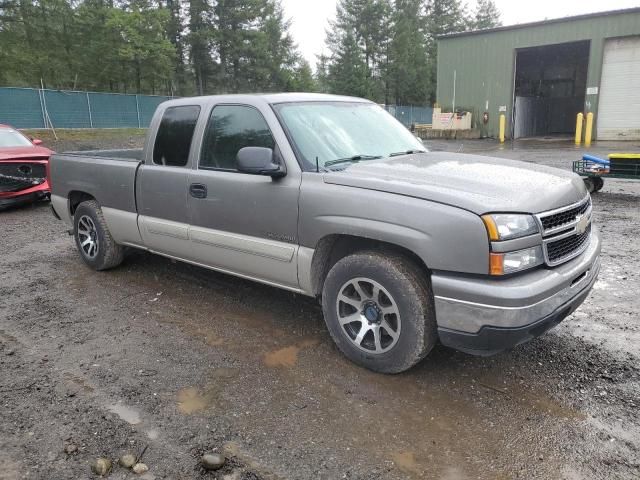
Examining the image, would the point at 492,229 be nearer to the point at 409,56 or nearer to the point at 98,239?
the point at 98,239

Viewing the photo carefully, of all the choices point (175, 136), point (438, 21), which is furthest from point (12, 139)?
point (438, 21)

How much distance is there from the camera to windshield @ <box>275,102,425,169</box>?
3.79 meters

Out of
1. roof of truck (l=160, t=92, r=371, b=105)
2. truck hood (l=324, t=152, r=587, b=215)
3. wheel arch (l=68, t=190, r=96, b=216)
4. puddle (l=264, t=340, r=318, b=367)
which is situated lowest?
puddle (l=264, t=340, r=318, b=367)

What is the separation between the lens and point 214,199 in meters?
4.16

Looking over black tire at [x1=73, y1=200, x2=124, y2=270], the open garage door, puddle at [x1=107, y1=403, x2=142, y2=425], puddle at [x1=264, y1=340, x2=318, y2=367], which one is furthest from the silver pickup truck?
the open garage door

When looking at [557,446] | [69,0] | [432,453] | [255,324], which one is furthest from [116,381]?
[69,0]

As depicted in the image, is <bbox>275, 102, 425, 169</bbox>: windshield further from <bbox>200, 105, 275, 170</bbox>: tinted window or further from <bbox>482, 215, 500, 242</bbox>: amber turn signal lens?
<bbox>482, 215, 500, 242</bbox>: amber turn signal lens

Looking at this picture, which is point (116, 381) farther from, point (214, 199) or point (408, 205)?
point (408, 205)

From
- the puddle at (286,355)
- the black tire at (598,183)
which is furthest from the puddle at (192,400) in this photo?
the black tire at (598,183)

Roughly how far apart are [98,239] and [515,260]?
4.52m

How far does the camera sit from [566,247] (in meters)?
3.21

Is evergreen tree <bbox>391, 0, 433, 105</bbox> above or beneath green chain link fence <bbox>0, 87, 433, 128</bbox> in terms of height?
above

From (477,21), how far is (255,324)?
259ft

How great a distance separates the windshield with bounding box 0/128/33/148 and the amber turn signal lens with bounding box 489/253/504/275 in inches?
419
